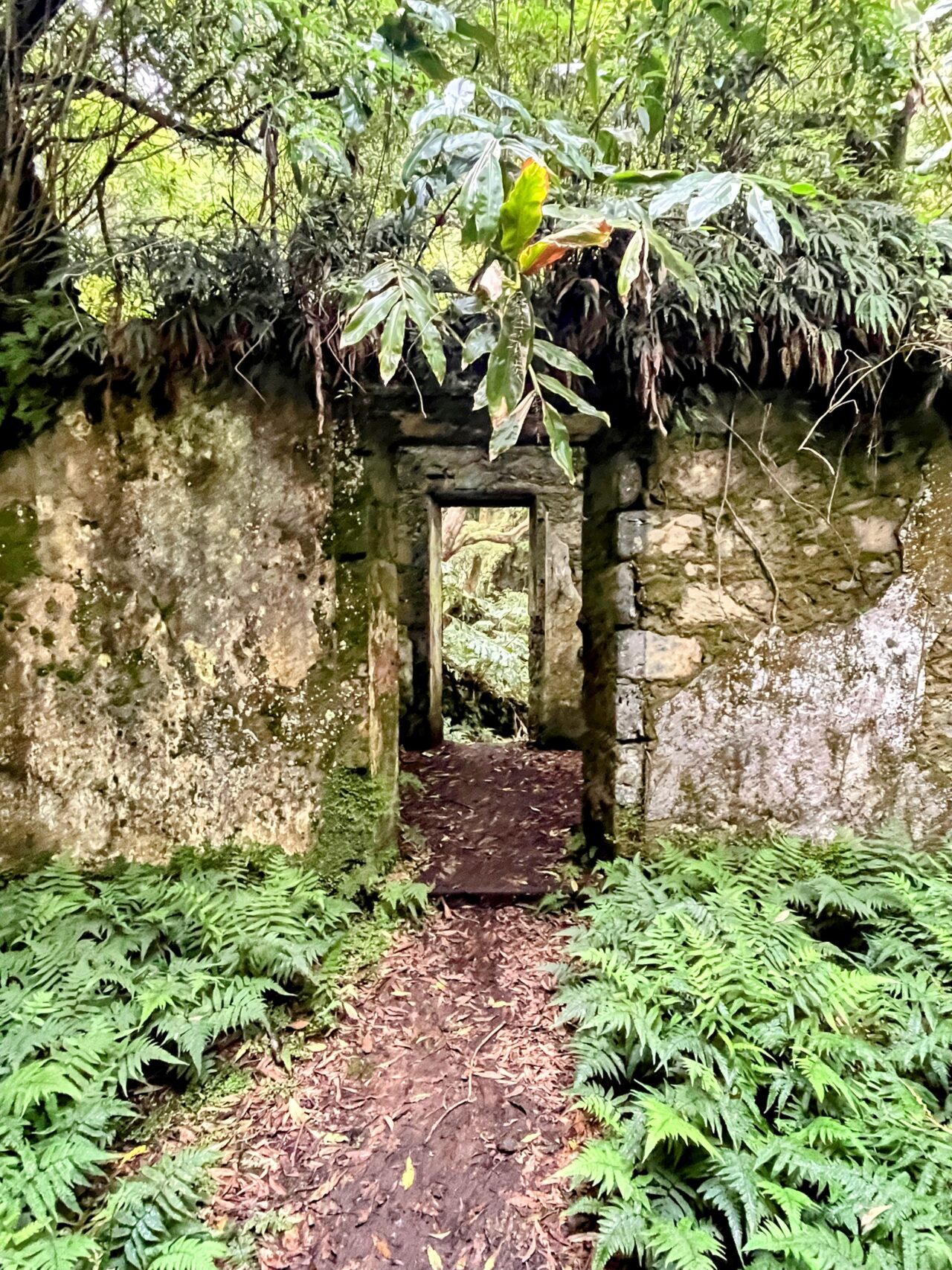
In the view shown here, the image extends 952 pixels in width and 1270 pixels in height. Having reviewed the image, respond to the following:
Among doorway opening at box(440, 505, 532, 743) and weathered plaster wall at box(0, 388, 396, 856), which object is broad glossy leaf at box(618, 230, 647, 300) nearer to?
weathered plaster wall at box(0, 388, 396, 856)

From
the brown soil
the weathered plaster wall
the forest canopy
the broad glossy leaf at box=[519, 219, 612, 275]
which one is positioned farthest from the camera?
the brown soil

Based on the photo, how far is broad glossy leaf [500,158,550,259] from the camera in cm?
158

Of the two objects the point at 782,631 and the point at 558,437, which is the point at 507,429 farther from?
the point at 782,631

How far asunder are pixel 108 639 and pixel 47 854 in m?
1.12

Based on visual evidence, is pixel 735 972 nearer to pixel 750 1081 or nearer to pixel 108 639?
pixel 750 1081

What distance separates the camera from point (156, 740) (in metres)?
3.23

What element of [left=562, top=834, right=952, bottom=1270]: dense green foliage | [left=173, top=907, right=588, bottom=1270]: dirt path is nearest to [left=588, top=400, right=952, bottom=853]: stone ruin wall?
[left=562, top=834, right=952, bottom=1270]: dense green foliage

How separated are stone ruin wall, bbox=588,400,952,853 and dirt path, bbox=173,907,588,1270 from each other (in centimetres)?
114

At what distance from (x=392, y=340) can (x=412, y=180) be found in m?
1.09

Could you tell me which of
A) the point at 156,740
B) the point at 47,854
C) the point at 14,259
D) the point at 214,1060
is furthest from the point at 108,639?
the point at 214,1060

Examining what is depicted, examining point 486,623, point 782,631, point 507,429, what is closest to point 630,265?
point 507,429

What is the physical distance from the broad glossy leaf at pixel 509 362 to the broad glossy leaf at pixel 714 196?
472mm

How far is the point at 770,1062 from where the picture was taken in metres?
2.20

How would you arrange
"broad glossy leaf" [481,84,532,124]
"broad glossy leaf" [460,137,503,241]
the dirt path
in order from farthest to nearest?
the dirt path → "broad glossy leaf" [481,84,532,124] → "broad glossy leaf" [460,137,503,241]
